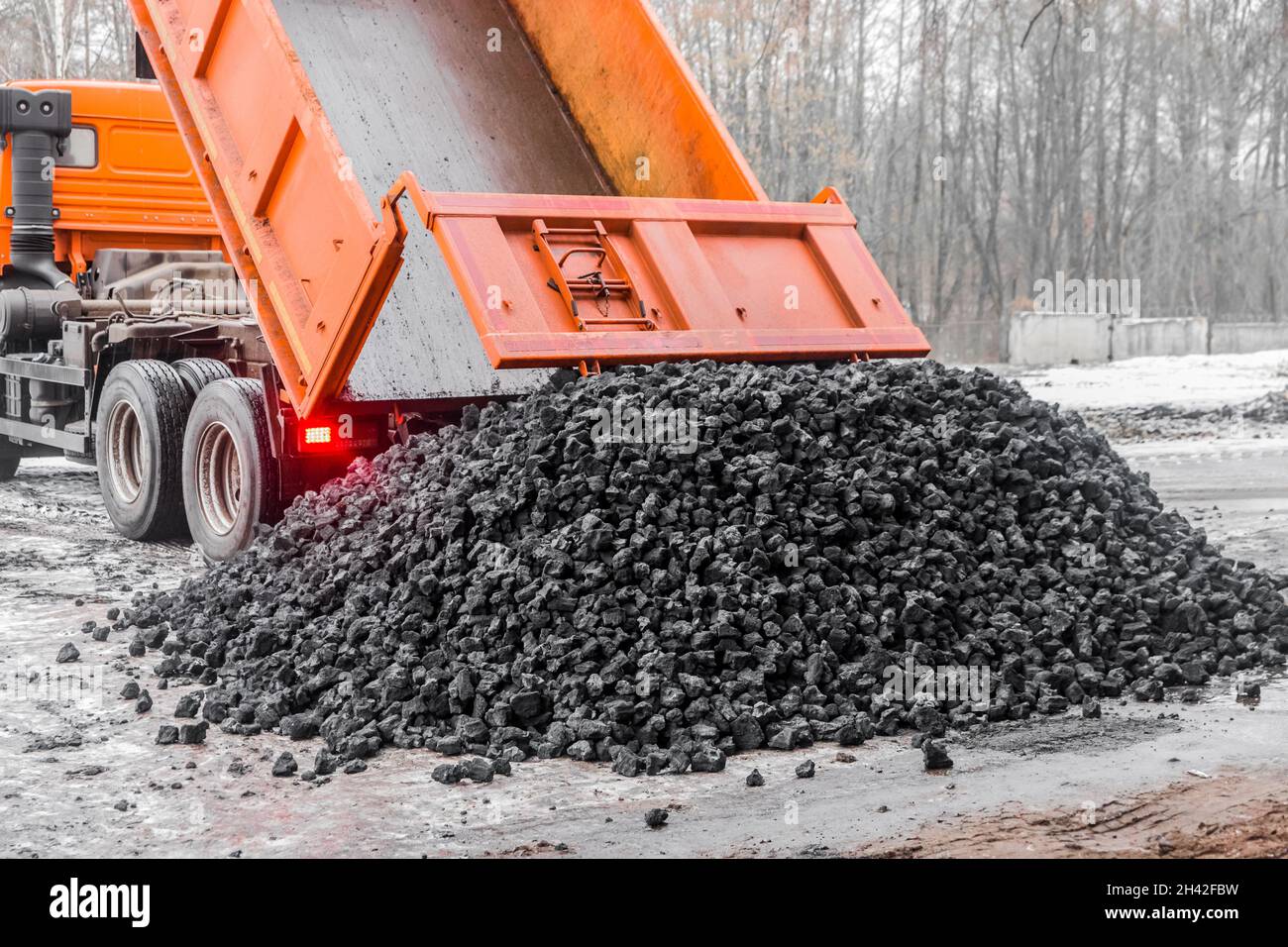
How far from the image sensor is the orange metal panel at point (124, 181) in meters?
9.14

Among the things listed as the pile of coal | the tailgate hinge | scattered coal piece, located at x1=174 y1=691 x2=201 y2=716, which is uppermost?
the tailgate hinge

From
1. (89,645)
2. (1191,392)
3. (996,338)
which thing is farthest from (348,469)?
(996,338)

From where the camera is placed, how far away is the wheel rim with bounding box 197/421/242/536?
23.5 ft

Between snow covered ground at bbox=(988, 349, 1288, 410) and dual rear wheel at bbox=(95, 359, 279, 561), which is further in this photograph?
snow covered ground at bbox=(988, 349, 1288, 410)

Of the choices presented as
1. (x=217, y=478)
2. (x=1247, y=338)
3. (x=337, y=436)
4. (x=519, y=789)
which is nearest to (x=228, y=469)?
(x=217, y=478)

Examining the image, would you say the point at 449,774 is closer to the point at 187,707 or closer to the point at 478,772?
the point at 478,772

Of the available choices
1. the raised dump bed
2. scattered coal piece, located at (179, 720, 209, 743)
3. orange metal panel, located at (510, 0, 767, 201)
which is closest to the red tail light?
the raised dump bed

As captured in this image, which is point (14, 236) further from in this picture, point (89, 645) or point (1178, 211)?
point (1178, 211)

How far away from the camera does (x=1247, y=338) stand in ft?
91.9

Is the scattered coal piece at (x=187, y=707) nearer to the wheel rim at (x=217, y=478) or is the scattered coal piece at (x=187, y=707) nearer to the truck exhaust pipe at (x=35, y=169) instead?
the wheel rim at (x=217, y=478)

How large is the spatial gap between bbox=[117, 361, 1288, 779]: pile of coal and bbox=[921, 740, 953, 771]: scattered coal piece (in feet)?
1.05

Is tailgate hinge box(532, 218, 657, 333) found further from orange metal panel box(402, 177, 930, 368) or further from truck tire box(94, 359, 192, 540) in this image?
truck tire box(94, 359, 192, 540)

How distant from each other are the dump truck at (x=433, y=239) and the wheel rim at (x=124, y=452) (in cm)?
2

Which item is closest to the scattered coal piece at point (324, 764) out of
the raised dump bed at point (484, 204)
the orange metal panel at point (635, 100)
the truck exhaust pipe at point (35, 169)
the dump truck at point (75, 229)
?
the raised dump bed at point (484, 204)
